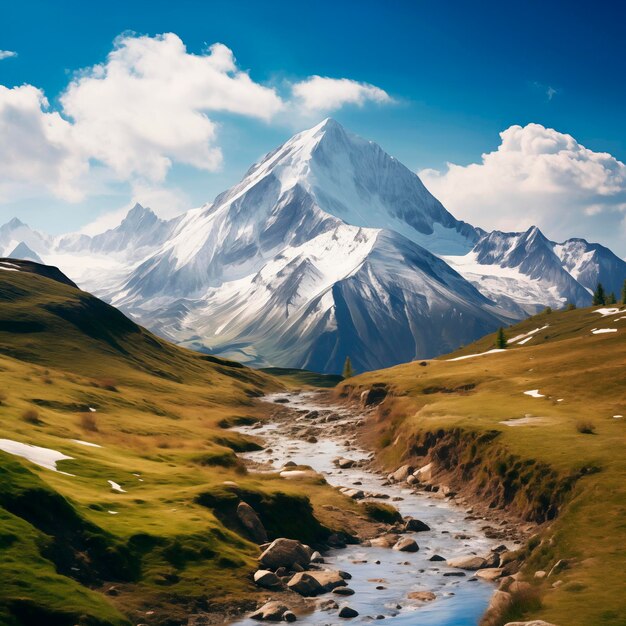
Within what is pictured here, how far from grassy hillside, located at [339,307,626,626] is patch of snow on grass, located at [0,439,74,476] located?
121 feet

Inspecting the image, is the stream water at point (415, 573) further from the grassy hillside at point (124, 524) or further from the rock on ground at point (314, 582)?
the grassy hillside at point (124, 524)

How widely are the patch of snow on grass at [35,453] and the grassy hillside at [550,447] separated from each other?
1457 inches

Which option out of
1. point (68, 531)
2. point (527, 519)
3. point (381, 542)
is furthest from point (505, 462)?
point (68, 531)

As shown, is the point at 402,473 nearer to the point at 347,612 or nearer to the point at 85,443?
the point at 85,443

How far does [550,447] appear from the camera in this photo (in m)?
68.2

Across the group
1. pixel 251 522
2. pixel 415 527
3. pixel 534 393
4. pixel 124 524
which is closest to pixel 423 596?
pixel 251 522

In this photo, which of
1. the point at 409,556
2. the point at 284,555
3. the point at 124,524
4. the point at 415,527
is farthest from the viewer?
the point at 415,527

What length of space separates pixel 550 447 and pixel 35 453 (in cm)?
4721

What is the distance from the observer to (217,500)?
54.3 metres

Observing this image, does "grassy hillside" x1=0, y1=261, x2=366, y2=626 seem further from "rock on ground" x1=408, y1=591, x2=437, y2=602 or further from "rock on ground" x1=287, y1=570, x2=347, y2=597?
"rock on ground" x1=408, y1=591, x2=437, y2=602

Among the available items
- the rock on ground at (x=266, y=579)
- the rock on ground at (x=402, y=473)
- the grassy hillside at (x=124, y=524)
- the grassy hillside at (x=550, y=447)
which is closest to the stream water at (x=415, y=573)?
the rock on ground at (x=402, y=473)

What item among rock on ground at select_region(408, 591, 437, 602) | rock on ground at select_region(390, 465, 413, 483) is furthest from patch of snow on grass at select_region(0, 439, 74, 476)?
rock on ground at select_region(390, 465, 413, 483)

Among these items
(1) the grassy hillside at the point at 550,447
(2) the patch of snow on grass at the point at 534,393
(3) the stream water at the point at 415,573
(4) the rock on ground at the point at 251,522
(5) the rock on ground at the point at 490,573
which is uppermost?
(2) the patch of snow on grass at the point at 534,393

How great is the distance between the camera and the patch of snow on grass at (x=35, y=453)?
5448 cm
